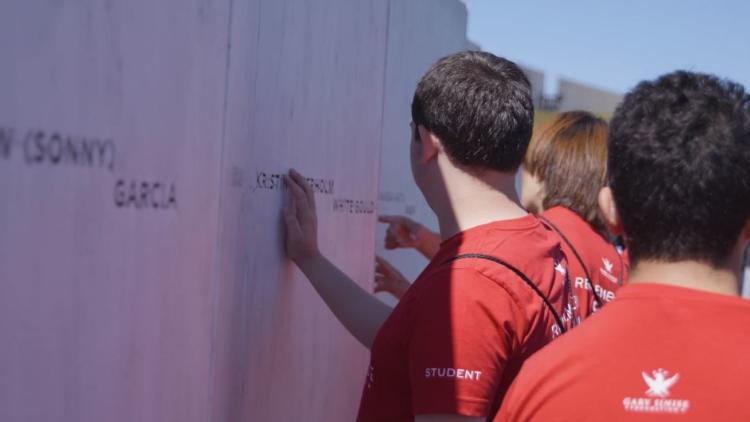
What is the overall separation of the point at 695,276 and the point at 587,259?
4.97 feet

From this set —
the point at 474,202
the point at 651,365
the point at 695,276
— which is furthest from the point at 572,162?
the point at 651,365

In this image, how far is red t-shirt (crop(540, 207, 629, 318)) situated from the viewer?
274 cm

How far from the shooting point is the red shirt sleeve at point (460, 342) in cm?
171

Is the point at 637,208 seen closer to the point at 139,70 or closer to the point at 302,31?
the point at 139,70

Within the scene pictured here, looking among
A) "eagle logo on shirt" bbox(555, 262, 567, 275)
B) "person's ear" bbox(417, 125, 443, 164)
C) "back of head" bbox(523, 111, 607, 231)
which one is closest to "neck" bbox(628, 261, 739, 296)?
"eagle logo on shirt" bbox(555, 262, 567, 275)

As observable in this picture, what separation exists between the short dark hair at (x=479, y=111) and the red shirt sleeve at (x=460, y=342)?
34 centimetres

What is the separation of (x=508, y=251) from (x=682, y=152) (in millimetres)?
590

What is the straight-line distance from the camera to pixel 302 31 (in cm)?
233

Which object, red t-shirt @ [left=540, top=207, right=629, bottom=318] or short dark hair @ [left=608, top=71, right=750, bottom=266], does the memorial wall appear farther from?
short dark hair @ [left=608, top=71, right=750, bottom=266]

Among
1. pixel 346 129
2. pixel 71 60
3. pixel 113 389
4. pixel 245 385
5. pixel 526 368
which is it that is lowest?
pixel 245 385

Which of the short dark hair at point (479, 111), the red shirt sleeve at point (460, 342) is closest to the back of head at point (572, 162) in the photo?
the short dark hair at point (479, 111)

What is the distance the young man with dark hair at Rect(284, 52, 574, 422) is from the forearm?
0.40m

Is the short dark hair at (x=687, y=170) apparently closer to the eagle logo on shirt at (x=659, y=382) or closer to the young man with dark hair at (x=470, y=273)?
the eagle logo on shirt at (x=659, y=382)

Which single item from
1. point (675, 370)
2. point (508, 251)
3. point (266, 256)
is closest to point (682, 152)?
point (675, 370)
